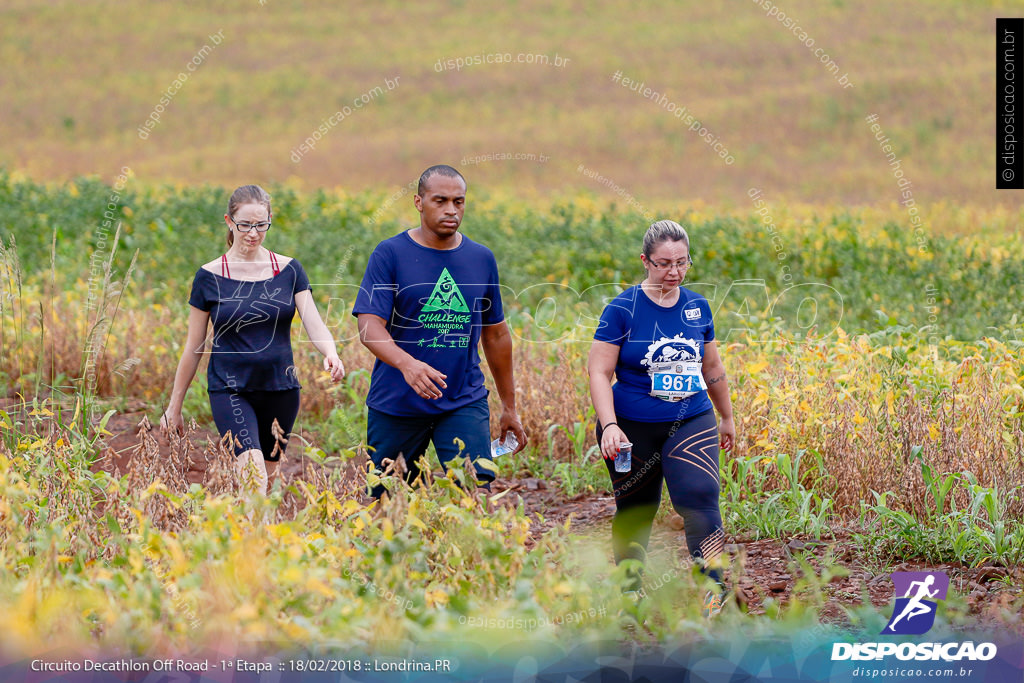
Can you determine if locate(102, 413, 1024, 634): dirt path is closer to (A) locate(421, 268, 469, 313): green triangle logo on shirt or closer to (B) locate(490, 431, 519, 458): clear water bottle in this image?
(B) locate(490, 431, 519, 458): clear water bottle

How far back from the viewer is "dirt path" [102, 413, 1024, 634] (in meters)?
4.04

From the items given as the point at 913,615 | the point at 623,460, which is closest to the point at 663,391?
the point at 623,460

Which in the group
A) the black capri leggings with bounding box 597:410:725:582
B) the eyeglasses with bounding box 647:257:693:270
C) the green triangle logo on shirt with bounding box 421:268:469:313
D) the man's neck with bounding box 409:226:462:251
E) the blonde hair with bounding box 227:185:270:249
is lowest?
the black capri leggings with bounding box 597:410:725:582

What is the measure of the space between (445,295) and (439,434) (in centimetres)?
58

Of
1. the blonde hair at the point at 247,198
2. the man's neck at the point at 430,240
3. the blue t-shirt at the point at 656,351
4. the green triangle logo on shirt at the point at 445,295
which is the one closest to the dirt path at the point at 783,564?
the blue t-shirt at the point at 656,351

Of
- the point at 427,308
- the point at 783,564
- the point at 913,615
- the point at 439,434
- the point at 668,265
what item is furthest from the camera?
the point at 783,564

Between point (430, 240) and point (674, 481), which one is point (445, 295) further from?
point (674, 481)

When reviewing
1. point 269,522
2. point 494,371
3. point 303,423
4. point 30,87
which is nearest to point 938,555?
point 494,371

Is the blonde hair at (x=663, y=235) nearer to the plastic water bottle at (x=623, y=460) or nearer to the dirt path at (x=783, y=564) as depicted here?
the plastic water bottle at (x=623, y=460)

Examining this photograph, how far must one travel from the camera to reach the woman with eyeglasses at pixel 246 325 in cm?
460

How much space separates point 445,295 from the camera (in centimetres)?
430

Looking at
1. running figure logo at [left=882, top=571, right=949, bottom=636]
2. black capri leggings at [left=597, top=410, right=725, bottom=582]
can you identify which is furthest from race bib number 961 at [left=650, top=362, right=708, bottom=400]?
running figure logo at [left=882, top=571, right=949, bottom=636]

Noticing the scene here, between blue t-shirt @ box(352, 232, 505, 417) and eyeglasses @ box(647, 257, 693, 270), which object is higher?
eyeglasses @ box(647, 257, 693, 270)

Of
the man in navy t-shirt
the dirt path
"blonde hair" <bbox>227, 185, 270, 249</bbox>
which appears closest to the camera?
the dirt path
